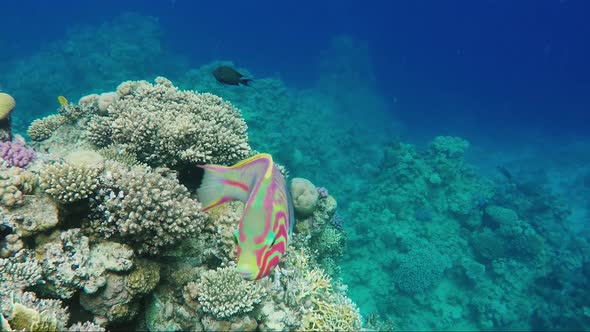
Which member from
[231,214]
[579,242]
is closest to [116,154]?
[231,214]

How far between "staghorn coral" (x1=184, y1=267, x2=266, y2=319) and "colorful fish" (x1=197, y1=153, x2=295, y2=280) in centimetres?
164

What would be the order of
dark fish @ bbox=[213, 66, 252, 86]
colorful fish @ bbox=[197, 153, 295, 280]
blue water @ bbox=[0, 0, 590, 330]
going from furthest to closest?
blue water @ bbox=[0, 0, 590, 330]
dark fish @ bbox=[213, 66, 252, 86]
colorful fish @ bbox=[197, 153, 295, 280]

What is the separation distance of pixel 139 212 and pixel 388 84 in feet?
223

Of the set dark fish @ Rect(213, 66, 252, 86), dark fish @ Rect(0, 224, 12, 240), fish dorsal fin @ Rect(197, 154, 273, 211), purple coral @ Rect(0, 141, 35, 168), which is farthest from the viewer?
dark fish @ Rect(213, 66, 252, 86)

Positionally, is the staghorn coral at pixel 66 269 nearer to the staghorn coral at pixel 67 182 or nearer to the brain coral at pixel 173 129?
the staghorn coral at pixel 67 182

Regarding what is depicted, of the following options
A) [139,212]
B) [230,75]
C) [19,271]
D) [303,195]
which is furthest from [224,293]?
[230,75]

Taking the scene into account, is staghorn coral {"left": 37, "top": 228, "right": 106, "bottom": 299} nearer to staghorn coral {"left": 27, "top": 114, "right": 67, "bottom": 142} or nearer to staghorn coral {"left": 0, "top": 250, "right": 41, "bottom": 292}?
staghorn coral {"left": 0, "top": 250, "right": 41, "bottom": 292}

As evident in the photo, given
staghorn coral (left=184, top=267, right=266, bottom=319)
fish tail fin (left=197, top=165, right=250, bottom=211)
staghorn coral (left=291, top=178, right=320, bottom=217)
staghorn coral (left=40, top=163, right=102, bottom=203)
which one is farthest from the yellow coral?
fish tail fin (left=197, top=165, right=250, bottom=211)

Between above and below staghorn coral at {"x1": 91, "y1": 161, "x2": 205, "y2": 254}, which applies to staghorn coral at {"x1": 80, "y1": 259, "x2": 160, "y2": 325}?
below

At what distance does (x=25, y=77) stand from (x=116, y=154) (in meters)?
26.2

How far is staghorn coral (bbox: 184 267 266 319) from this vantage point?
122 inches

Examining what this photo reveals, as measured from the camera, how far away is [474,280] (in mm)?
12672

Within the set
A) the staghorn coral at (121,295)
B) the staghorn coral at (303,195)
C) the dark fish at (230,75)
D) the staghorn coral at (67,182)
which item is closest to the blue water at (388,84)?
the staghorn coral at (303,195)

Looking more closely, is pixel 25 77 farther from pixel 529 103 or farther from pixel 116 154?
pixel 529 103
